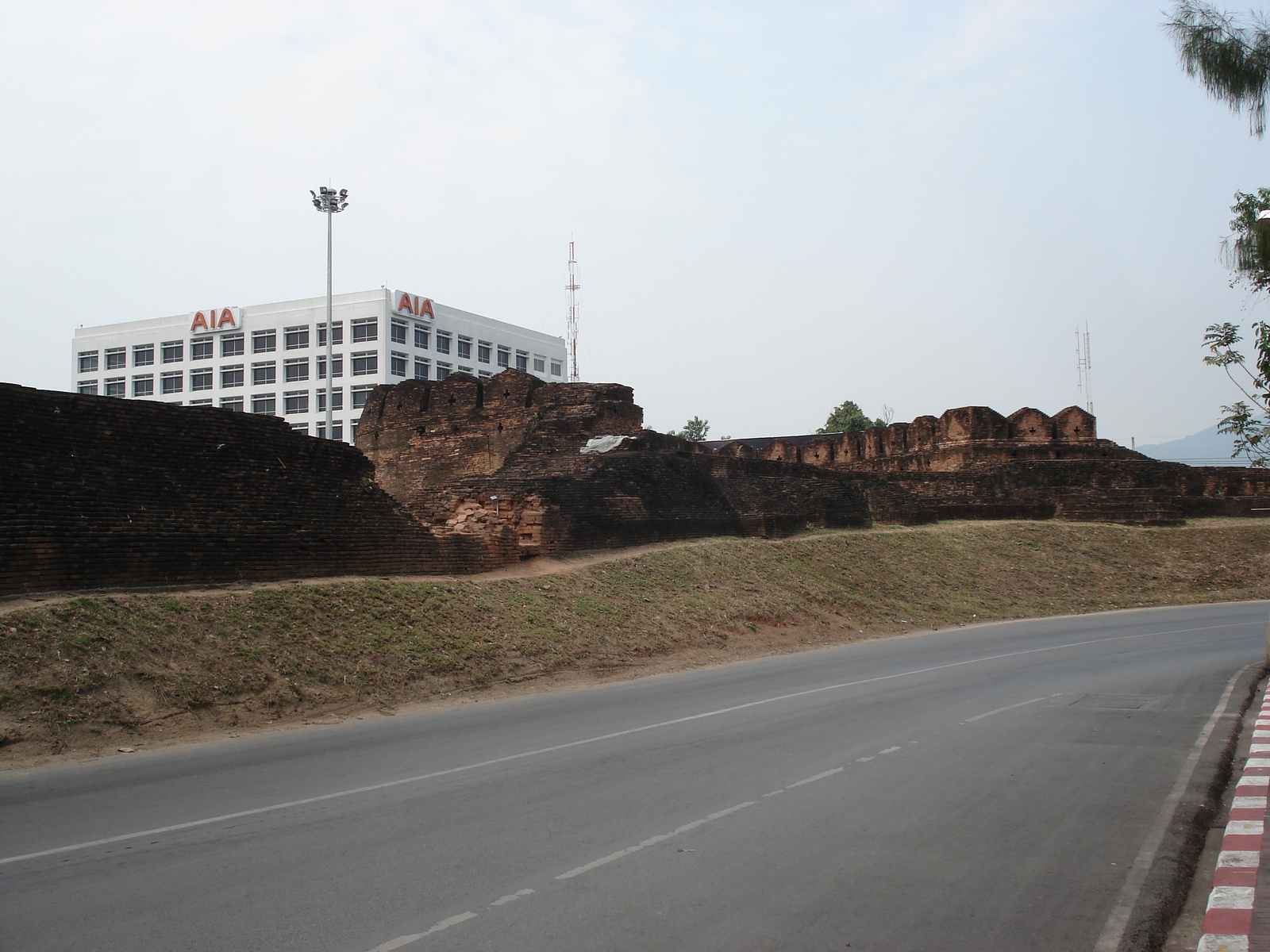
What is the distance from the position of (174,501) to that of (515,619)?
477cm

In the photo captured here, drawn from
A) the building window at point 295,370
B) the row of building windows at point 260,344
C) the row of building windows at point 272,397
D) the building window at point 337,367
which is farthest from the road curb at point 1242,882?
the building window at point 295,370

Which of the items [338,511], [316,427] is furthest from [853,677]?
[316,427]

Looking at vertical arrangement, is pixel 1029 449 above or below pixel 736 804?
above

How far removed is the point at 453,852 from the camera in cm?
488

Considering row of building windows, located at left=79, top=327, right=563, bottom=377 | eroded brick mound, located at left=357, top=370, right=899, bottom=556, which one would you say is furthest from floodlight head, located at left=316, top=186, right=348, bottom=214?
row of building windows, located at left=79, top=327, right=563, bottom=377

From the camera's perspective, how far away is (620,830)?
5266 millimetres

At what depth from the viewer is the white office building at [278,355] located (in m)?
58.2

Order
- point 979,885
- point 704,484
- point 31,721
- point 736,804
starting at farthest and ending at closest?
point 704,484 → point 31,721 → point 736,804 → point 979,885

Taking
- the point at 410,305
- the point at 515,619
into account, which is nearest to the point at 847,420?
the point at 410,305

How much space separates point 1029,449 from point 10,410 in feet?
99.4

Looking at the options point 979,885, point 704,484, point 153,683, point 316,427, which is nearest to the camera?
point 979,885

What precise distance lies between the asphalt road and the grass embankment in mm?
1061

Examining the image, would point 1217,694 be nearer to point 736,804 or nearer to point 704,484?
point 736,804

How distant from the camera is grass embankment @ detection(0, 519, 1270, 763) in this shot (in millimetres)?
8828
